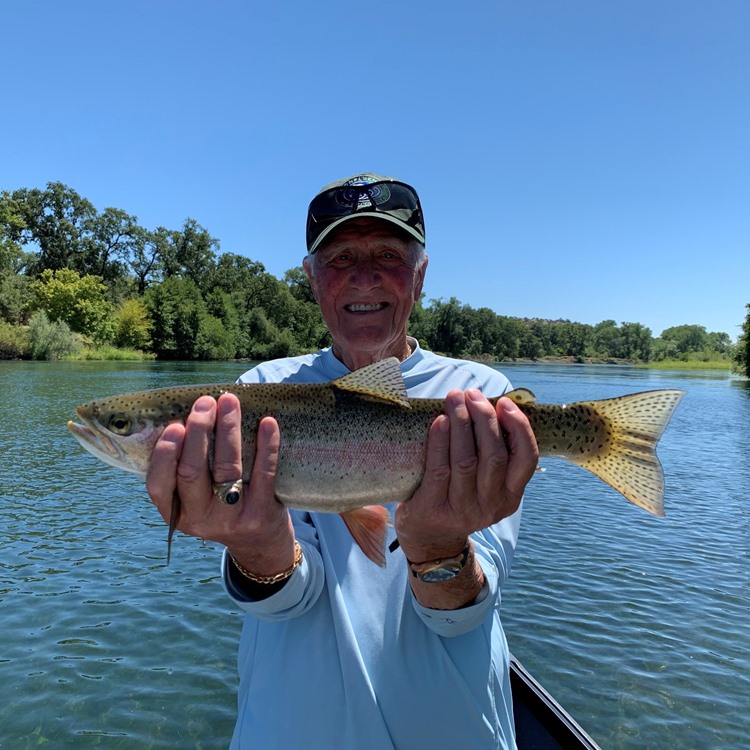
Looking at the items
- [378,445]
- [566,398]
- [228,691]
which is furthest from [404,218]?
[566,398]

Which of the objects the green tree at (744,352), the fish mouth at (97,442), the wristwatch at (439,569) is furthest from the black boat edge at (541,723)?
the green tree at (744,352)

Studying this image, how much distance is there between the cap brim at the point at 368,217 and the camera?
10.6ft

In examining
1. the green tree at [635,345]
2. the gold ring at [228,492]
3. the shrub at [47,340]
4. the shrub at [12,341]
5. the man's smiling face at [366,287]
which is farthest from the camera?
the green tree at [635,345]

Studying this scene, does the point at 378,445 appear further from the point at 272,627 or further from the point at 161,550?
the point at 161,550

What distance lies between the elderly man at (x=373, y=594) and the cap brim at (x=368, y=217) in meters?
1.09

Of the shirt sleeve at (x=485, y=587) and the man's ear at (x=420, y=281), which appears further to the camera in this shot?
the man's ear at (x=420, y=281)

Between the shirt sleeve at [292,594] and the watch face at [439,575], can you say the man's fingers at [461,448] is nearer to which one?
the watch face at [439,575]

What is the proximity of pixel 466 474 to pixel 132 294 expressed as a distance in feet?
348

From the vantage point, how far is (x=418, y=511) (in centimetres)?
265

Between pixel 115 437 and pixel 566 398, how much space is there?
43512 millimetres

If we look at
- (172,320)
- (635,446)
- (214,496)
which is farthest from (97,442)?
(172,320)

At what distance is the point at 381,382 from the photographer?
2.91m

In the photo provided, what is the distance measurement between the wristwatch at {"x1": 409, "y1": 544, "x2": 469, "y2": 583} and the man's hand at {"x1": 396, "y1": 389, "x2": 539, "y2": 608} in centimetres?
3

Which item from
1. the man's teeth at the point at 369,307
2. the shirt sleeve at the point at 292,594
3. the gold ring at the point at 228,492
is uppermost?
the man's teeth at the point at 369,307
